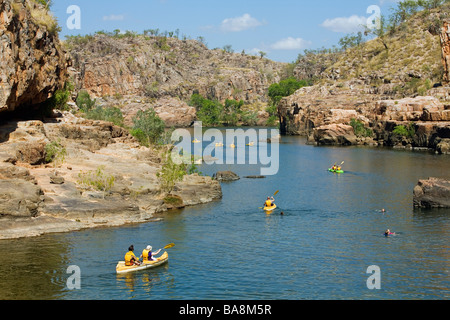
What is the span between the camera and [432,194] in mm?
55125

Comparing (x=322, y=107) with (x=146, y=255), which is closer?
(x=146, y=255)

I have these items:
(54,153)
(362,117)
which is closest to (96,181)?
(54,153)

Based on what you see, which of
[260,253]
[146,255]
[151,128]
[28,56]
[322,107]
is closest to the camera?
[146,255]

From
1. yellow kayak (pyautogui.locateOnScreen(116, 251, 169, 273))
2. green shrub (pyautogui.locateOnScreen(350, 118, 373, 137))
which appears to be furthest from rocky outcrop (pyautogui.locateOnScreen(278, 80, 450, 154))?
yellow kayak (pyautogui.locateOnScreen(116, 251, 169, 273))

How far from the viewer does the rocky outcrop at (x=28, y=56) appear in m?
49.9

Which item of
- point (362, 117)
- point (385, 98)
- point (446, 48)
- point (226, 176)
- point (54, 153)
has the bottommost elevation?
point (226, 176)

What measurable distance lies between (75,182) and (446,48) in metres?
104

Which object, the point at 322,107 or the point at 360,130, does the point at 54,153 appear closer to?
the point at 360,130

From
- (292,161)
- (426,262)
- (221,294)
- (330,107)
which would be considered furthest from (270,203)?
(330,107)

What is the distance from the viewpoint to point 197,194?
59250 mm

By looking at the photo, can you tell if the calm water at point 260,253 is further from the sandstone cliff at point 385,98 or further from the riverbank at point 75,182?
the sandstone cliff at point 385,98

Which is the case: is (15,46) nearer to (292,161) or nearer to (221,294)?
(221,294)

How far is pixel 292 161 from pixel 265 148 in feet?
71.5

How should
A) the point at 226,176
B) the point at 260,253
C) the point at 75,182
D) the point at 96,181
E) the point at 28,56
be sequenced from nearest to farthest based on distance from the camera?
the point at 260,253 < the point at 75,182 < the point at 96,181 < the point at 28,56 < the point at 226,176
